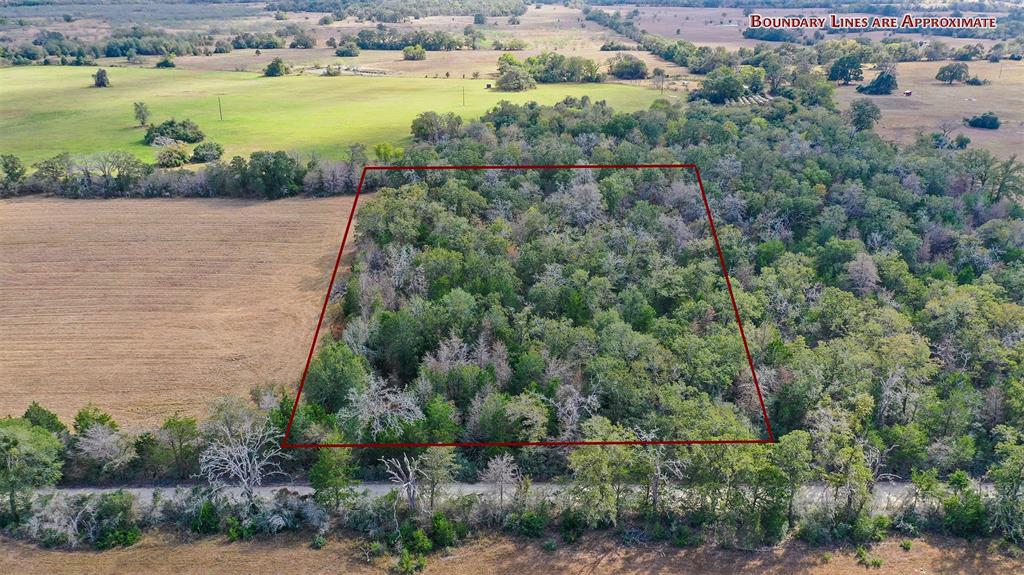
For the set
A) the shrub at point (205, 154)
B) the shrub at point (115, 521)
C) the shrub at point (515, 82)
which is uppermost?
the shrub at point (515, 82)

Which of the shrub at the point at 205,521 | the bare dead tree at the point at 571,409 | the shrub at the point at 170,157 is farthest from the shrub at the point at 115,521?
the shrub at the point at 170,157

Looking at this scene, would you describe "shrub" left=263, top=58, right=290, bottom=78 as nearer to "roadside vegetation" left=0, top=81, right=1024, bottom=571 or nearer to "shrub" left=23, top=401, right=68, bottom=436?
"roadside vegetation" left=0, top=81, right=1024, bottom=571

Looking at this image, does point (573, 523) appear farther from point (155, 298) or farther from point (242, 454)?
point (155, 298)

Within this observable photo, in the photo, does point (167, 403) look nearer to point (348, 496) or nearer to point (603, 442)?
point (348, 496)

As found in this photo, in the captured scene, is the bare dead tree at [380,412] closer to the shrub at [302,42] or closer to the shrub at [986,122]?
the shrub at [986,122]

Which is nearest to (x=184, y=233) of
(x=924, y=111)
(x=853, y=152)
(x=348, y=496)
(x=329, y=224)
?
(x=329, y=224)

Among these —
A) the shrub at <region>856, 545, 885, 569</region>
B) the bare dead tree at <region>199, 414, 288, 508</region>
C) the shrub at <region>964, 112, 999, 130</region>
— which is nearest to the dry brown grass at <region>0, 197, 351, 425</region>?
the bare dead tree at <region>199, 414, 288, 508</region>

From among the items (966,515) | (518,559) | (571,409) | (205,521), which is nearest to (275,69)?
(205,521)
